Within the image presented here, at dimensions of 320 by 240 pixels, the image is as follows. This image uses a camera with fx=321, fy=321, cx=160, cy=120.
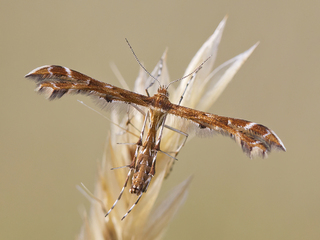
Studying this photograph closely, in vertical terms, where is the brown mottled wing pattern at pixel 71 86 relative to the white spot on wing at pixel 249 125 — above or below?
below

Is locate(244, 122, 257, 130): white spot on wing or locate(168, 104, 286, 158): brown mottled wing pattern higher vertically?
locate(244, 122, 257, 130): white spot on wing

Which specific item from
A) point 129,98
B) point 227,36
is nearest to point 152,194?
point 129,98

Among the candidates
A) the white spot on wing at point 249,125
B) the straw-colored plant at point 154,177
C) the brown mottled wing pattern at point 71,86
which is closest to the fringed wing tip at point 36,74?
the brown mottled wing pattern at point 71,86

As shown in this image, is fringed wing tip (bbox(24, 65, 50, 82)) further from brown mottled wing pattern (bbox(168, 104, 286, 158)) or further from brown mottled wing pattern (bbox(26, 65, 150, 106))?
brown mottled wing pattern (bbox(168, 104, 286, 158))

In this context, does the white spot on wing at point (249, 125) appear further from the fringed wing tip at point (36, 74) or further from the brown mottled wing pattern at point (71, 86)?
the fringed wing tip at point (36, 74)

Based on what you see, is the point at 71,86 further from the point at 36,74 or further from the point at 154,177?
the point at 154,177

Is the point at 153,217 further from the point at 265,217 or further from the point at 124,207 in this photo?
the point at 265,217

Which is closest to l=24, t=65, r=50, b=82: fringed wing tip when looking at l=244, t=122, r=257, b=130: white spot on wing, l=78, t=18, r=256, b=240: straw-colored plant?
l=78, t=18, r=256, b=240: straw-colored plant
